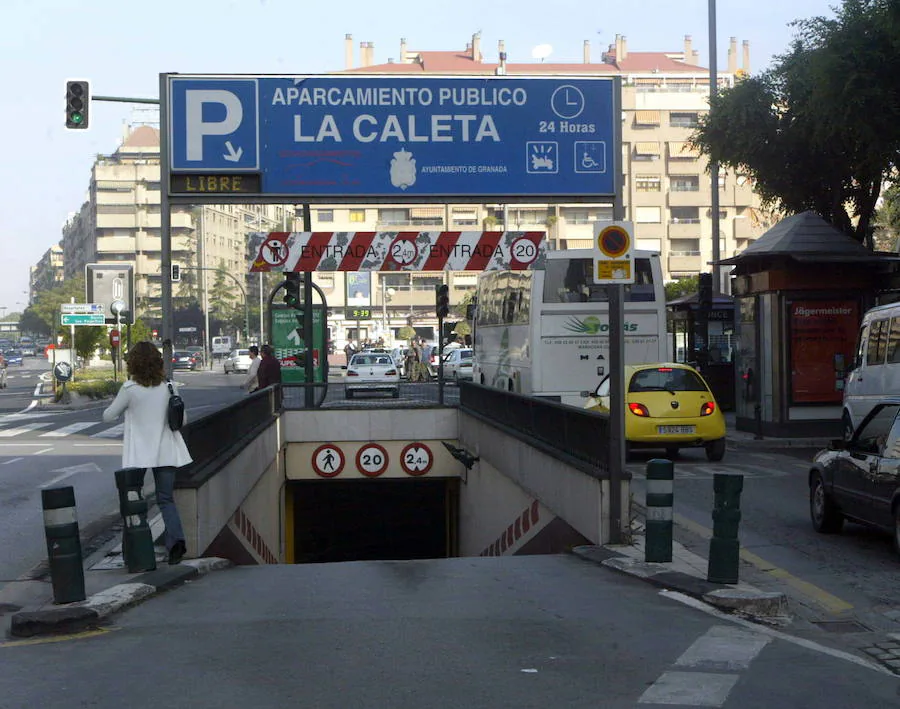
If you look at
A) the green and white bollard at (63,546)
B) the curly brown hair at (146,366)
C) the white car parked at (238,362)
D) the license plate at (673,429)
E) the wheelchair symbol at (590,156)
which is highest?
the wheelchair symbol at (590,156)

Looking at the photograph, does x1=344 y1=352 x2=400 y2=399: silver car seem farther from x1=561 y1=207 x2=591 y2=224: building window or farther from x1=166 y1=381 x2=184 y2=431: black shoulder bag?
x1=561 y1=207 x2=591 y2=224: building window

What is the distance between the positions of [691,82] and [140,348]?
10243cm

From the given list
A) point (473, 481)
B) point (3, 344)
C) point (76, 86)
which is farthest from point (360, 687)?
point (3, 344)

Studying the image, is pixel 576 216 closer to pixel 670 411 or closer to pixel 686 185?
pixel 686 185

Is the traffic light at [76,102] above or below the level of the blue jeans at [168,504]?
above

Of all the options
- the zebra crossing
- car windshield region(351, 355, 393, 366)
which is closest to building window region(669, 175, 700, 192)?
car windshield region(351, 355, 393, 366)

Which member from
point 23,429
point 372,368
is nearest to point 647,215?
point 372,368

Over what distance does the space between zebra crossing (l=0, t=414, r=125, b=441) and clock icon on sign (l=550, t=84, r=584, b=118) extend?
1560cm

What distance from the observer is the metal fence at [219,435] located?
10.8 meters

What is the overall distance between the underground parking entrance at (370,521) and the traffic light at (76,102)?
30.7 feet

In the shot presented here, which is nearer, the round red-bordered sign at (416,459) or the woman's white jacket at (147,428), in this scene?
the woman's white jacket at (147,428)

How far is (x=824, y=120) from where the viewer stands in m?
22.6

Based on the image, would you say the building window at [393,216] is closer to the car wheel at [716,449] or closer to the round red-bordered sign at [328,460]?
the round red-bordered sign at [328,460]

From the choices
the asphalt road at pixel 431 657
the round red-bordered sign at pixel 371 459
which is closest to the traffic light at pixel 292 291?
the round red-bordered sign at pixel 371 459
